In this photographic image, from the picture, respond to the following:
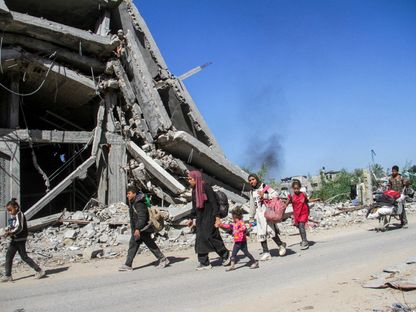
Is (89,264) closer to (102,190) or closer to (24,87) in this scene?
(102,190)

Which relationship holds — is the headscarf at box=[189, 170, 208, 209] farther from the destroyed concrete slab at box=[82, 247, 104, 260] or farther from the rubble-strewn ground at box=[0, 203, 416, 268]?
the destroyed concrete slab at box=[82, 247, 104, 260]

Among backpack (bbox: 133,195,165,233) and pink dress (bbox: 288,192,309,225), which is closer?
backpack (bbox: 133,195,165,233)

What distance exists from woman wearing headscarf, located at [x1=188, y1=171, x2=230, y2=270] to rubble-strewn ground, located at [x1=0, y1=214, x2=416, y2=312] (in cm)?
28

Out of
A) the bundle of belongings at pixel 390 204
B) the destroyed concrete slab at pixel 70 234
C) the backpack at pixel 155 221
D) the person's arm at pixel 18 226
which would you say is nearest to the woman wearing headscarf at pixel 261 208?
the backpack at pixel 155 221

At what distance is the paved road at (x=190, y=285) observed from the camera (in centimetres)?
477

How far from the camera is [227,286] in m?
5.42

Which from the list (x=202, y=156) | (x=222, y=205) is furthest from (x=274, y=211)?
(x=202, y=156)

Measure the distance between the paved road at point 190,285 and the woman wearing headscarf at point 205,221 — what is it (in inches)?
11.7

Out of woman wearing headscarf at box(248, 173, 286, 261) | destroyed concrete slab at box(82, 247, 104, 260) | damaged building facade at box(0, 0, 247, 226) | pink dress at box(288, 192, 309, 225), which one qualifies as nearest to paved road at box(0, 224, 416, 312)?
woman wearing headscarf at box(248, 173, 286, 261)

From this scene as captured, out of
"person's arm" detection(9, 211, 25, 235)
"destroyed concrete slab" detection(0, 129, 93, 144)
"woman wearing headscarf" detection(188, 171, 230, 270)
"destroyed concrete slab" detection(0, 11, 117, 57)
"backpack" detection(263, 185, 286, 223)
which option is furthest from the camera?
"destroyed concrete slab" detection(0, 129, 93, 144)

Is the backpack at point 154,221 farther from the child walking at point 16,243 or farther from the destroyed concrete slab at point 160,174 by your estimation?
the destroyed concrete slab at point 160,174

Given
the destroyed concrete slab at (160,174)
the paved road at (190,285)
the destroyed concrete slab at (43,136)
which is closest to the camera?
the paved road at (190,285)

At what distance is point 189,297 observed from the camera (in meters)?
4.97

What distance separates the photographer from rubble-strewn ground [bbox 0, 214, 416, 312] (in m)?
4.49
